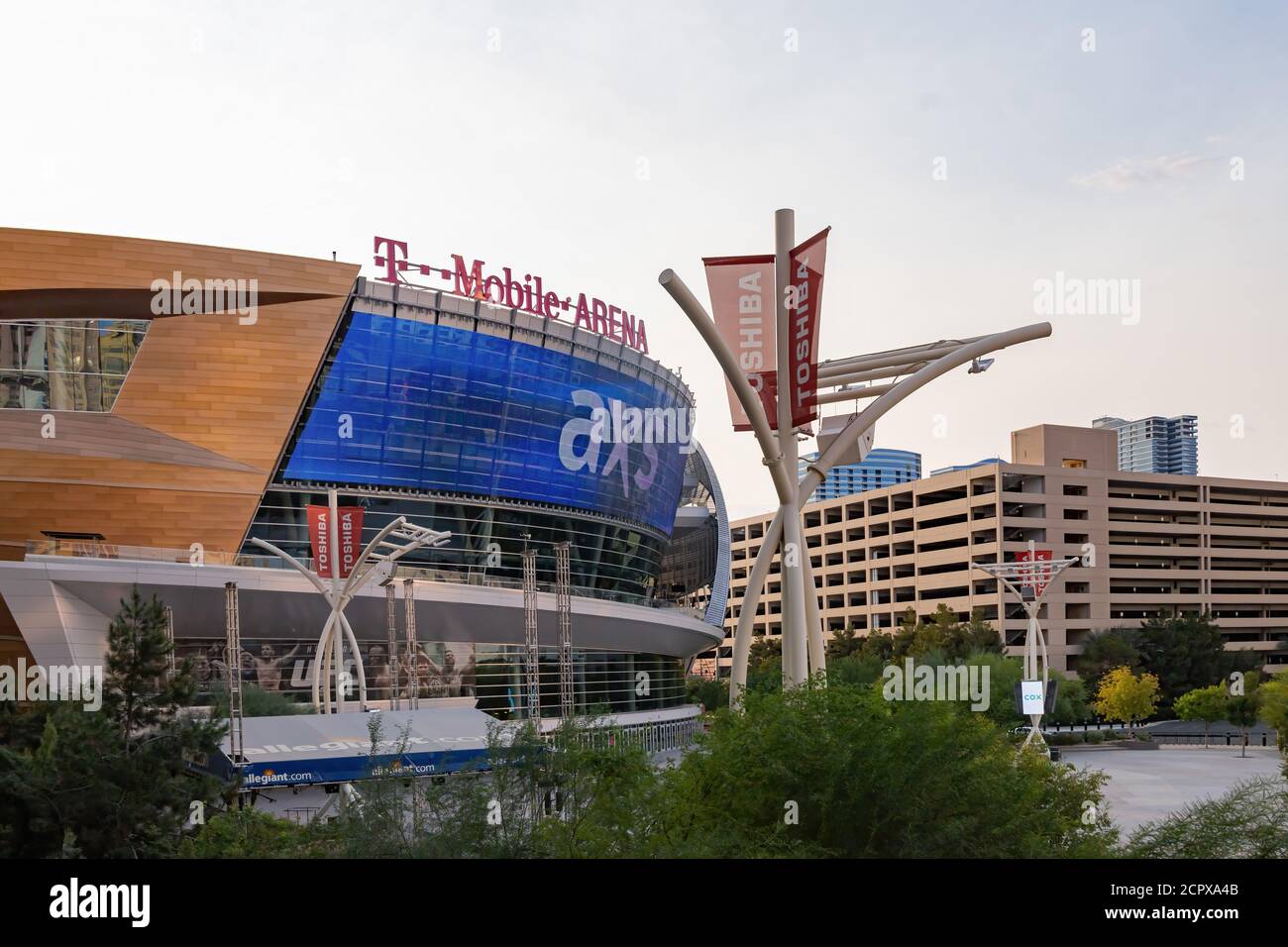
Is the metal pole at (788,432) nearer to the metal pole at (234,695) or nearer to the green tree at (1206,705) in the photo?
the metal pole at (234,695)

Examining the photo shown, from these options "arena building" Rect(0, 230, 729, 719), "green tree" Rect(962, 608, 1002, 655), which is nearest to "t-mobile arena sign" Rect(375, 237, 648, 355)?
"arena building" Rect(0, 230, 729, 719)

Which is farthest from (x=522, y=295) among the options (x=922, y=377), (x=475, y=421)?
(x=922, y=377)

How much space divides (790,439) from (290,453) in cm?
4225

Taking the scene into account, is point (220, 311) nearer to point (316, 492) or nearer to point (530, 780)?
point (316, 492)

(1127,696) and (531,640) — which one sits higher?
(531,640)

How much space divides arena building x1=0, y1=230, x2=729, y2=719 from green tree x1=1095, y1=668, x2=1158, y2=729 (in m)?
33.7

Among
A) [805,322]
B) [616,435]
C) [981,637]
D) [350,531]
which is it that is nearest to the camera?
[805,322]

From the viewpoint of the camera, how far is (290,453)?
55844mm

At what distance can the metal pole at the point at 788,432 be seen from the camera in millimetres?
18000

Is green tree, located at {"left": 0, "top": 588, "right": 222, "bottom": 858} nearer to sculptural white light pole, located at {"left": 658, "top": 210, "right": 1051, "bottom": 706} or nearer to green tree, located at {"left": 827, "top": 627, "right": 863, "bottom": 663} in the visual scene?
sculptural white light pole, located at {"left": 658, "top": 210, "right": 1051, "bottom": 706}

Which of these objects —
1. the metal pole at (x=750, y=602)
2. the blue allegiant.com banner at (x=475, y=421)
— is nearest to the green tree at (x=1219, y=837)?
the metal pole at (x=750, y=602)

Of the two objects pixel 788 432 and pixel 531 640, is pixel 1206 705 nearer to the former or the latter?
pixel 531 640

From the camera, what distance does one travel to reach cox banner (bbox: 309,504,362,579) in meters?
42.9
